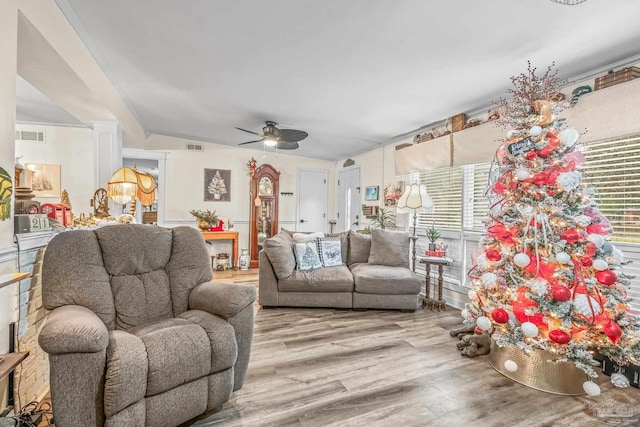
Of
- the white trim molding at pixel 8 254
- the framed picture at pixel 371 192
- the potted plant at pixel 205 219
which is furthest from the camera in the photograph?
the potted plant at pixel 205 219

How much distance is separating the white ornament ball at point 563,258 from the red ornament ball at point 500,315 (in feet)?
1.61

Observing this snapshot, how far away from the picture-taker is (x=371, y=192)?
5328mm

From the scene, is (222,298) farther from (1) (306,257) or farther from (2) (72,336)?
(1) (306,257)

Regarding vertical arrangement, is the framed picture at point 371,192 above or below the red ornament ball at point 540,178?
above

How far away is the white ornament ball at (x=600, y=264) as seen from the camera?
1886 millimetres

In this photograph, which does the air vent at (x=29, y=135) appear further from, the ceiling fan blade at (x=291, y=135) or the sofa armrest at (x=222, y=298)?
the sofa armrest at (x=222, y=298)

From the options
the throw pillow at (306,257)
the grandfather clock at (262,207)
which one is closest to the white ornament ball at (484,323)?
the throw pillow at (306,257)

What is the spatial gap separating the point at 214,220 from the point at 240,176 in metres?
1.07

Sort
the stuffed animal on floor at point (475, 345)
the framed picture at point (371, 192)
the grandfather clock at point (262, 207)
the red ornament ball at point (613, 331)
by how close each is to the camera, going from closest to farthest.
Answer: the red ornament ball at point (613, 331) → the stuffed animal on floor at point (475, 345) → the framed picture at point (371, 192) → the grandfather clock at point (262, 207)

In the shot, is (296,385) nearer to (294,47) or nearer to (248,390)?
(248,390)

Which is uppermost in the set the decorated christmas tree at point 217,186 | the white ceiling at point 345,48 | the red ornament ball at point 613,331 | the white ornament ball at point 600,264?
the white ceiling at point 345,48

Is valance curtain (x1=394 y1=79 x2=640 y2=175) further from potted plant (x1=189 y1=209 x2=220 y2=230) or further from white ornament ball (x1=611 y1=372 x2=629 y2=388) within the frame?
potted plant (x1=189 y1=209 x2=220 y2=230)

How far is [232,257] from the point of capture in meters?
5.86

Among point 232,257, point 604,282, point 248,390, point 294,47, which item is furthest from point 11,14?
point 232,257
